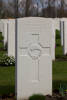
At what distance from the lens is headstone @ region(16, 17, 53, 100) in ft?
22.1

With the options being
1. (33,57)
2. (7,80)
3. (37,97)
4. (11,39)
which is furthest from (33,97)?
(11,39)

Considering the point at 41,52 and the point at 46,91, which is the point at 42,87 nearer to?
the point at 46,91

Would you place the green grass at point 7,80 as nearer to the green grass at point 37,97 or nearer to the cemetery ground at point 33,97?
the cemetery ground at point 33,97

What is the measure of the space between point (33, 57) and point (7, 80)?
2816 mm

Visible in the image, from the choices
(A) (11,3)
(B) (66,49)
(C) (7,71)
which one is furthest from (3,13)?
(C) (7,71)

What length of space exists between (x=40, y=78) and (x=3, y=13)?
Result: 36.0 meters

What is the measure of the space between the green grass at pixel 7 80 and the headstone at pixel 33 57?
34.9 inches

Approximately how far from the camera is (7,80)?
9.50m

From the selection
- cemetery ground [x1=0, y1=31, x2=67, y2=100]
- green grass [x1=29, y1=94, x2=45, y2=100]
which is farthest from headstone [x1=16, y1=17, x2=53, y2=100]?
cemetery ground [x1=0, y1=31, x2=67, y2=100]

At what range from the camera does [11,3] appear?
122 feet

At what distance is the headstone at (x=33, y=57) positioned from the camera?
675cm

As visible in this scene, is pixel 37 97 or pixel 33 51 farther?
pixel 33 51

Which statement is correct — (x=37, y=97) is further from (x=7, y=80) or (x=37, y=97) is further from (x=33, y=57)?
(x=7, y=80)

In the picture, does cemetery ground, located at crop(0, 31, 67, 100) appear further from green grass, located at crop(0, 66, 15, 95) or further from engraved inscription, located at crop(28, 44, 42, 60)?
engraved inscription, located at crop(28, 44, 42, 60)
